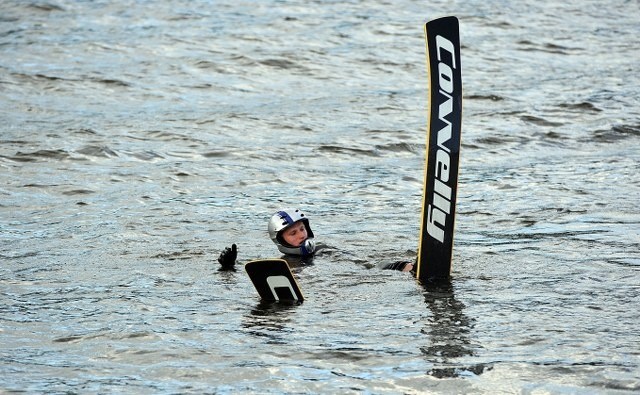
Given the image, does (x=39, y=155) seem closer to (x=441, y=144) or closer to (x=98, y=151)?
(x=98, y=151)

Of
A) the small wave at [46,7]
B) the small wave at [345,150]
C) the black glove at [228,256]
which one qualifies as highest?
the black glove at [228,256]

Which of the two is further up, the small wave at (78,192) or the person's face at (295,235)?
the person's face at (295,235)

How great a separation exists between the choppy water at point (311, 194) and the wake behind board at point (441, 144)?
0.45 meters

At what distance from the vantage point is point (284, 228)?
475 inches

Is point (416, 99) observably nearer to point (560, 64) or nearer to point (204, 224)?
point (560, 64)

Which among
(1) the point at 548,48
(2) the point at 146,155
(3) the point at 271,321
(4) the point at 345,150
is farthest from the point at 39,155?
(1) the point at 548,48

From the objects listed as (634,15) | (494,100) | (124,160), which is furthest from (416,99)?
(634,15)

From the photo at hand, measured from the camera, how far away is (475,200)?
608 inches

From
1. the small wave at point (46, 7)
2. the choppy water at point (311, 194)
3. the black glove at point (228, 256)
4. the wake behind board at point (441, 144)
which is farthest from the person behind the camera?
the small wave at point (46, 7)

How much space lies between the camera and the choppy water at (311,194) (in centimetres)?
875

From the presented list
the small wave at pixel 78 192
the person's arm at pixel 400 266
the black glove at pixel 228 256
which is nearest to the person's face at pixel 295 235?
the black glove at pixel 228 256

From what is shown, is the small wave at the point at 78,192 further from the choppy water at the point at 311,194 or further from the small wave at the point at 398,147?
the small wave at the point at 398,147

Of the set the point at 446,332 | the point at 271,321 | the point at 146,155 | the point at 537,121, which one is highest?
the point at 446,332

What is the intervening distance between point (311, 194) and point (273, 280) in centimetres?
597
